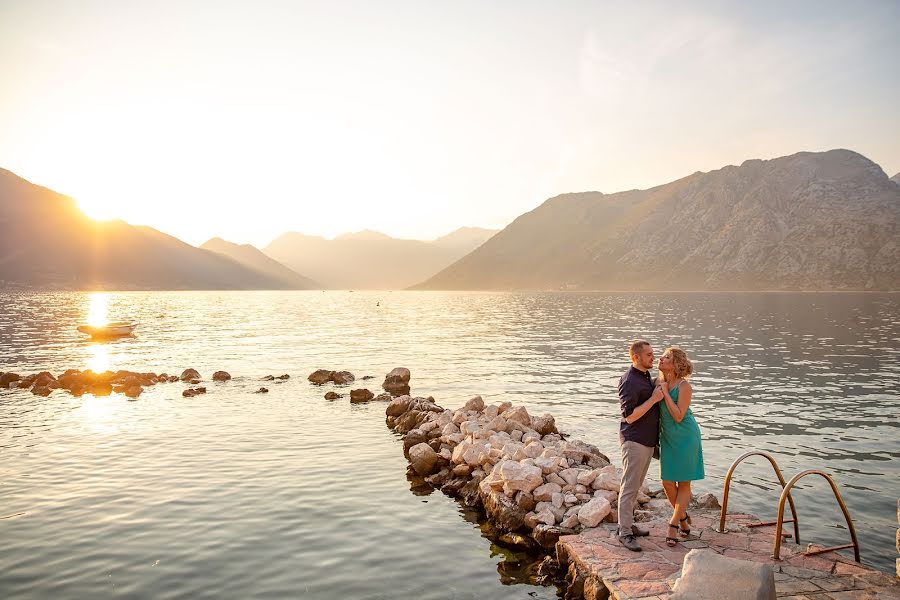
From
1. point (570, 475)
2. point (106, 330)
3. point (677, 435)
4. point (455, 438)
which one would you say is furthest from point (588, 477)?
point (106, 330)

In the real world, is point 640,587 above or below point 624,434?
below

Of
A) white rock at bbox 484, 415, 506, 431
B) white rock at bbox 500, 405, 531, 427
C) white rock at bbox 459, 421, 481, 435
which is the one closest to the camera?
white rock at bbox 459, 421, 481, 435

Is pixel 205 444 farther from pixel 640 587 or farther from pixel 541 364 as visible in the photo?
pixel 541 364

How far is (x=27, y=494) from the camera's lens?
44.2ft

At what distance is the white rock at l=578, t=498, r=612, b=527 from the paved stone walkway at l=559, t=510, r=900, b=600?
158mm

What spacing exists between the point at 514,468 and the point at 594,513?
2467 mm

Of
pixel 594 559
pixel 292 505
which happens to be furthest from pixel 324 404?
pixel 594 559

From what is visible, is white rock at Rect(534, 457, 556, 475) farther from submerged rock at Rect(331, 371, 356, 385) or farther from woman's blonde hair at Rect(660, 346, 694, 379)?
submerged rock at Rect(331, 371, 356, 385)

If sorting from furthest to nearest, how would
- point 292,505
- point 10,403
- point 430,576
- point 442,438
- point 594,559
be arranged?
point 10,403 < point 442,438 < point 292,505 < point 430,576 < point 594,559

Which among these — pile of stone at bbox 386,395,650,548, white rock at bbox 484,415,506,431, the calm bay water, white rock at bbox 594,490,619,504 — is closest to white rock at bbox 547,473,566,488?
pile of stone at bbox 386,395,650,548

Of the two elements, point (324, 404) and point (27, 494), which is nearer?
point (27, 494)

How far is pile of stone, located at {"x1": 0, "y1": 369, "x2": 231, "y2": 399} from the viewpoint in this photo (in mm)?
27844

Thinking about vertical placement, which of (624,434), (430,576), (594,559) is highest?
(624,434)

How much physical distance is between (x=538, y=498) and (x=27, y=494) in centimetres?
1264
